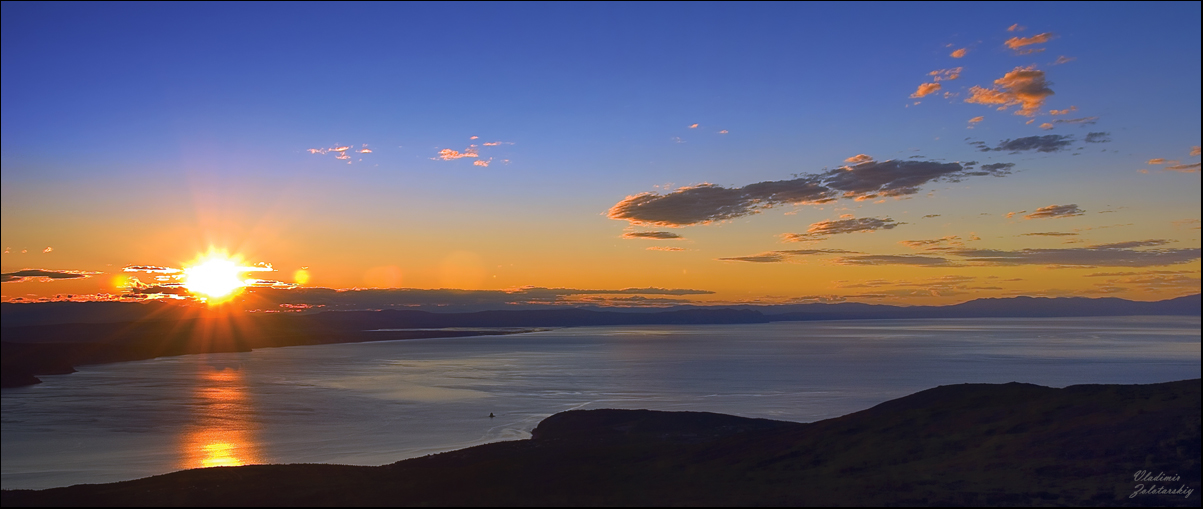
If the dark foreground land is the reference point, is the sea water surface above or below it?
below

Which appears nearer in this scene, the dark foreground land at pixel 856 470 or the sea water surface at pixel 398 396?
the dark foreground land at pixel 856 470

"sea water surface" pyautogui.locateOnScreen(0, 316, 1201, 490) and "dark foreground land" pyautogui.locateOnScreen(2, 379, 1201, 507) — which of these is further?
"sea water surface" pyautogui.locateOnScreen(0, 316, 1201, 490)

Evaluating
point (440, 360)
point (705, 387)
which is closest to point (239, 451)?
point (705, 387)

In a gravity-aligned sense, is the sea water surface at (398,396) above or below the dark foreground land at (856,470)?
below

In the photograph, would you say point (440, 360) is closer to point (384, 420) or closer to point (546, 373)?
point (546, 373)

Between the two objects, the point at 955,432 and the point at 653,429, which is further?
the point at 653,429
